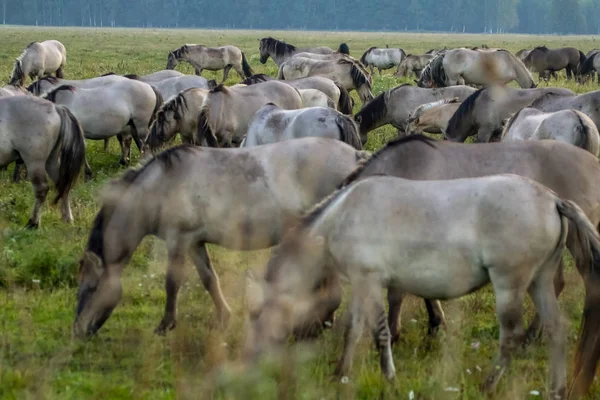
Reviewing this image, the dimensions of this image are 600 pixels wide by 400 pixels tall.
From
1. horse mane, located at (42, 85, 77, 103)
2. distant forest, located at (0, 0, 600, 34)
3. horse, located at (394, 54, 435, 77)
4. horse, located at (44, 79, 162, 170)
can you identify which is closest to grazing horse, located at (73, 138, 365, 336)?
horse, located at (44, 79, 162, 170)

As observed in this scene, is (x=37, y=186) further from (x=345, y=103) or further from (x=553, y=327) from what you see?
(x=345, y=103)

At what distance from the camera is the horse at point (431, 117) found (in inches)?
520

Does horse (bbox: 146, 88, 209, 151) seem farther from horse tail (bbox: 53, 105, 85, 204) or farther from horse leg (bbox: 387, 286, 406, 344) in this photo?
horse leg (bbox: 387, 286, 406, 344)

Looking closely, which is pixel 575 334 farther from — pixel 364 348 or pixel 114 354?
pixel 114 354

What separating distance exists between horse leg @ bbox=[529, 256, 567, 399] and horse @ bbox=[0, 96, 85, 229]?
5.85 meters

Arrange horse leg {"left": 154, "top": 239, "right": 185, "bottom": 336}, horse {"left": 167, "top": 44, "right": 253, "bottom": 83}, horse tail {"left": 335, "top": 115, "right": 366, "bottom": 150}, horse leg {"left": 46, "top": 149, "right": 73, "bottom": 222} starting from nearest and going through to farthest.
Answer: horse leg {"left": 154, "top": 239, "right": 185, "bottom": 336} < horse leg {"left": 46, "top": 149, "right": 73, "bottom": 222} < horse tail {"left": 335, "top": 115, "right": 366, "bottom": 150} < horse {"left": 167, "top": 44, "right": 253, "bottom": 83}

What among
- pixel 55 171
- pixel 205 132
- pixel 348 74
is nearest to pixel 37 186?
pixel 55 171

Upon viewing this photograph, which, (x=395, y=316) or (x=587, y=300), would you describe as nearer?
(x=587, y=300)

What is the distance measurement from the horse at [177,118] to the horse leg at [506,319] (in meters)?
8.02

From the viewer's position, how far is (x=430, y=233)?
4.88 m

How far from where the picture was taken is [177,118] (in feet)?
40.1

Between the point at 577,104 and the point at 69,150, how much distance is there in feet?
Answer: 22.6

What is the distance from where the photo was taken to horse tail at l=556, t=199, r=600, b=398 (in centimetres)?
471

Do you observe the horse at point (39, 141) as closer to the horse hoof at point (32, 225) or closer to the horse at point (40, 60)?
the horse hoof at point (32, 225)
